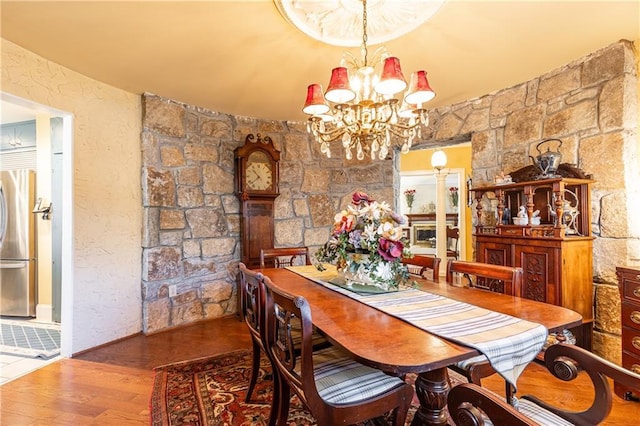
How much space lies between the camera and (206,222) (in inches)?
136

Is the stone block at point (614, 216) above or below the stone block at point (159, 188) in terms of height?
below

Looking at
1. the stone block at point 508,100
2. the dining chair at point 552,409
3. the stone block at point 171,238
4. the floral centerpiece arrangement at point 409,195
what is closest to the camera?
the dining chair at point 552,409

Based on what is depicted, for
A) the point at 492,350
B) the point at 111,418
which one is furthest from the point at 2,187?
the point at 492,350

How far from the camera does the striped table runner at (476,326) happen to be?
1.02 meters

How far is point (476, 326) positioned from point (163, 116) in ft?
10.6

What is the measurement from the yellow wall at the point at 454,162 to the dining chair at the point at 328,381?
427 cm

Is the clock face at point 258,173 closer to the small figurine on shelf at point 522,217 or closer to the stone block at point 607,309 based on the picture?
the small figurine on shelf at point 522,217

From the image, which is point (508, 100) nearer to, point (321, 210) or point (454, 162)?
point (321, 210)

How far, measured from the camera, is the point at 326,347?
166 centimetres

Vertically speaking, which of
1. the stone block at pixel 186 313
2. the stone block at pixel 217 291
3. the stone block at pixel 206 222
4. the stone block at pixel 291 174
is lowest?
the stone block at pixel 186 313

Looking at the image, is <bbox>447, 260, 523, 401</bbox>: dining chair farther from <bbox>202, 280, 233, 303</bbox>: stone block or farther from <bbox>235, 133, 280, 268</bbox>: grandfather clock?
<bbox>202, 280, 233, 303</bbox>: stone block

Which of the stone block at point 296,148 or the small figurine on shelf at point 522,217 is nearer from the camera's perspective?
the small figurine on shelf at point 522,217

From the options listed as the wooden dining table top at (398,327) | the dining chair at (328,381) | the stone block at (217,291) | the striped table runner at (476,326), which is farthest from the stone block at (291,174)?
the dining chair at (328,381)

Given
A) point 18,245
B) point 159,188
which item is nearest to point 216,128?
point 159,188
